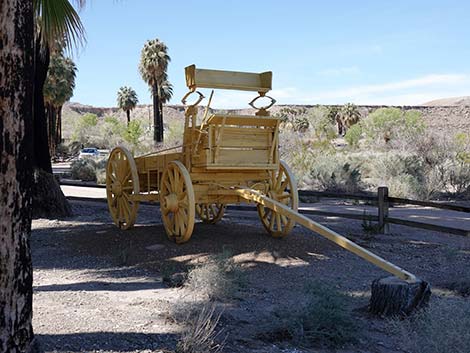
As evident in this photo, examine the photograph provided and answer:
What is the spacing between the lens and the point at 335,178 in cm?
2003

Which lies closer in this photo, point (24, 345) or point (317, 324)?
point (24, 345)

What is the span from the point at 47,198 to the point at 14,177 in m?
8.96

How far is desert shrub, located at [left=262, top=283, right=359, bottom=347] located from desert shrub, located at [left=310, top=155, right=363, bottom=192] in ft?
48.2

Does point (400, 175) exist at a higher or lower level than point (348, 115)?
lower

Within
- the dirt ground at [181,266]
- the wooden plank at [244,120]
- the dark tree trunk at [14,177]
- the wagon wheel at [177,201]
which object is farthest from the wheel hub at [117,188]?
the dark tree trunk at [14,177]

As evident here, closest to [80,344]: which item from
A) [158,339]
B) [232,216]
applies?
[158,339]

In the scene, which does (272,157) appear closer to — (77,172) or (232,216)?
(232,216)

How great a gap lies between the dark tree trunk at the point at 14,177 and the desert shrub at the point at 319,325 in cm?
210

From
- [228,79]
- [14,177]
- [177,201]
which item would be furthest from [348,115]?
[14,177]

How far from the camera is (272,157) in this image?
27.2 ft

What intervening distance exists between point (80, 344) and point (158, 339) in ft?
1.90

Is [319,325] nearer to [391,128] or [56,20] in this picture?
[56,20]

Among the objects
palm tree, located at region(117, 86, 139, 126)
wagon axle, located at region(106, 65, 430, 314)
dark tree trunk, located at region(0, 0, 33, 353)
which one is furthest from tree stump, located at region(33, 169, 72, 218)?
palm tree, located at region(117, 86, 139, 126)

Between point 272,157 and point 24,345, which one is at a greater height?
point 272,157
